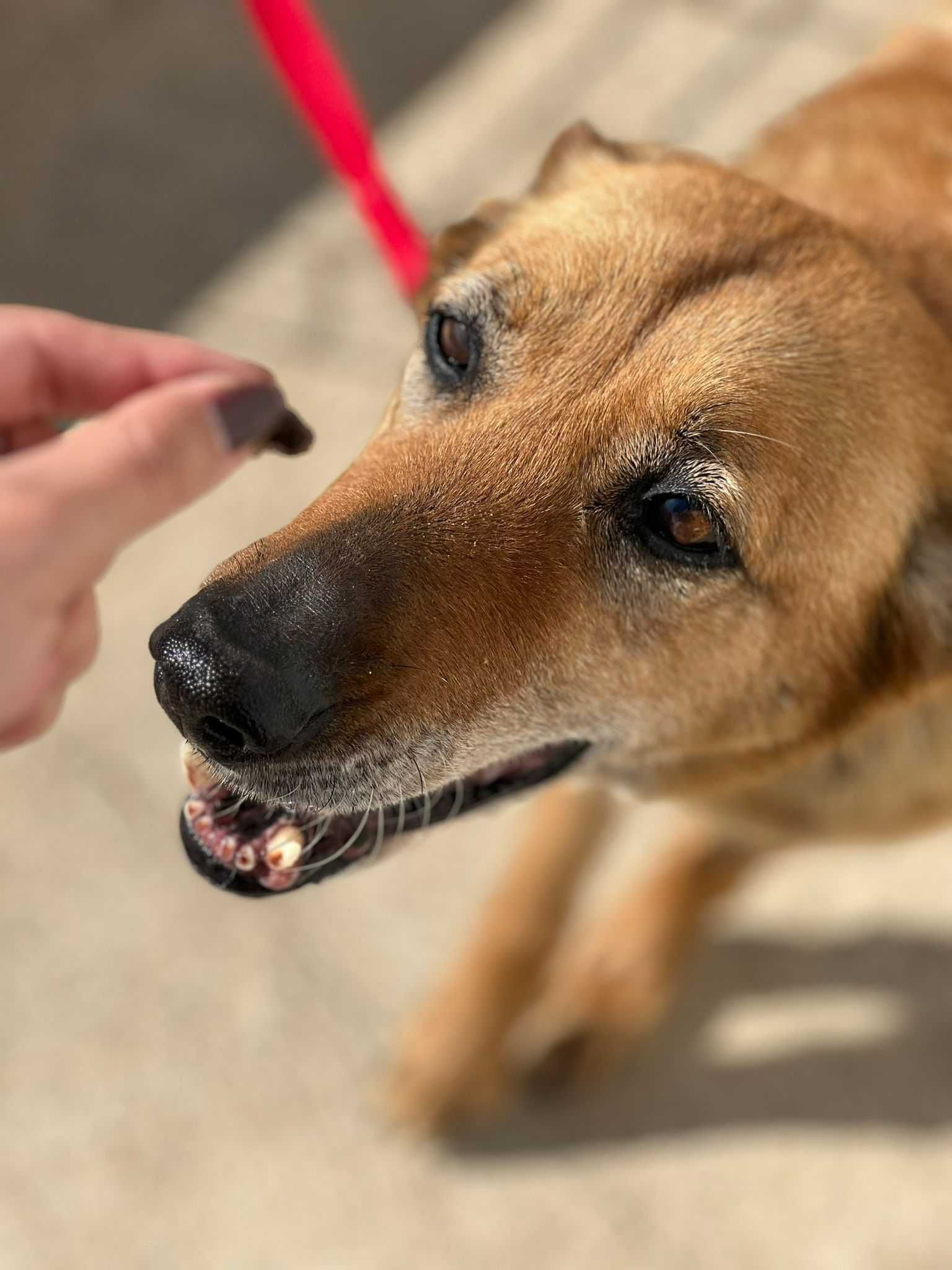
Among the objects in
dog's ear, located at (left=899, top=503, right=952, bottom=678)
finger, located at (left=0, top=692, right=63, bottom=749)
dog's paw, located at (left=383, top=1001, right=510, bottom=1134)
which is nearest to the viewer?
dog's ear, located at (left=899, top=503, right=952, bottom=678)

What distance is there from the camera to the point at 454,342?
1771 mm

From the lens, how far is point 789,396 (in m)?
1.60

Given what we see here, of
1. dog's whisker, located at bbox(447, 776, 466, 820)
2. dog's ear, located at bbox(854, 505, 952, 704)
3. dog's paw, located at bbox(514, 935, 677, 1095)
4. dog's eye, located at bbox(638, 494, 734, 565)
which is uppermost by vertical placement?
dog's eye, located at bbox(638, 494, 734, 565)

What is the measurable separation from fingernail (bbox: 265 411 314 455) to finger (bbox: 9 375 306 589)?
0.13 feet

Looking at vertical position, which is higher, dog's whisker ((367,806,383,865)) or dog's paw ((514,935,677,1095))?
dog's whisker ((367,806,383,865))

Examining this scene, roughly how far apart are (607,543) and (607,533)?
0.01 meters

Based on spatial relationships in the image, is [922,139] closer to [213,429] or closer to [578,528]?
[578,528]

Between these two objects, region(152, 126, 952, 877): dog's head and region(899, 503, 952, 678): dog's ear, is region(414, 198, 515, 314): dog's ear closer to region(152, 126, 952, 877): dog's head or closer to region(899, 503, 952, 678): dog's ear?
region(152, 126, 952, 877): dog's head

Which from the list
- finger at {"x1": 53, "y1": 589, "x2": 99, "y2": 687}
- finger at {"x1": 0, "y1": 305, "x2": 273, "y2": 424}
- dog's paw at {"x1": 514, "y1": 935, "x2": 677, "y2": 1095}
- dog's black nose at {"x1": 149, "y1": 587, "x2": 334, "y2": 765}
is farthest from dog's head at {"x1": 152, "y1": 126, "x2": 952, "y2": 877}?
dog's paw at {"x1": 514, "y1": 935, "x2": 677, "y2": 1095}

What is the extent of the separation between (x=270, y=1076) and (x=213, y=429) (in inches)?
66.8

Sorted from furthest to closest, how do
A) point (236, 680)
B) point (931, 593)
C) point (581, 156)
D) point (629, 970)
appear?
point (629, 970) → point (581, 156) → point (931, 593) → point (236, 680)

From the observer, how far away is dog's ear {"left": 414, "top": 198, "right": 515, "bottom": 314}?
1.96 m

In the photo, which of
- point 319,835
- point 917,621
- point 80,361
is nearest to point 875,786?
point 917,621

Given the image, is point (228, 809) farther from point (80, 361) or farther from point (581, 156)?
point (581, 156)
